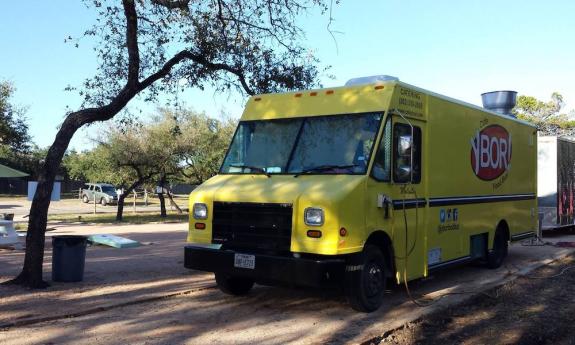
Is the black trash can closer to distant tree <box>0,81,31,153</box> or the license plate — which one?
the license plate

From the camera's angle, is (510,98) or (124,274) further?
(510,98)

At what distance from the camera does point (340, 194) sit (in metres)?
6.27

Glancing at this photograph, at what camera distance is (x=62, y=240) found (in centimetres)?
884

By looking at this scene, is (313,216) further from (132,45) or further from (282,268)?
(132,45)

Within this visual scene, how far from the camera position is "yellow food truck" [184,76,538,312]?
253 inches

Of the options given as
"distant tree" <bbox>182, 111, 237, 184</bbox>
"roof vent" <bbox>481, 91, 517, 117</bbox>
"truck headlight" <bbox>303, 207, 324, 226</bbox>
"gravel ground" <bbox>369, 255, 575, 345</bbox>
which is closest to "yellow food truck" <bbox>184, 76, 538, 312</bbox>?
"truck headlight" <bbox>303, 207, 324, 226</bbox>

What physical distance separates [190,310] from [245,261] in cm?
114

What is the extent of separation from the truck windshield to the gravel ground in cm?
203

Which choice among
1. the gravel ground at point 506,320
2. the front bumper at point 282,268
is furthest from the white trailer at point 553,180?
the front bumper at point 282,268

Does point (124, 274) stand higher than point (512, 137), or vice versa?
point (512, 137)

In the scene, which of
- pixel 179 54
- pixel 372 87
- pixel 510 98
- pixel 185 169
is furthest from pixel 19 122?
pixel 372 87

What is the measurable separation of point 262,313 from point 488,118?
5.73m

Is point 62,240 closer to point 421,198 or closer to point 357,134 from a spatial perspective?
point 357,134

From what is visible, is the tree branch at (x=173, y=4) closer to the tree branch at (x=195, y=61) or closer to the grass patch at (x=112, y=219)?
the tree branch at (x=195, y=61)
